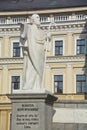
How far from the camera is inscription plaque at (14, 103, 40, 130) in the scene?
31.9 ft

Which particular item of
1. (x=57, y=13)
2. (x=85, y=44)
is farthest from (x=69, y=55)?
(x=57, y=13)

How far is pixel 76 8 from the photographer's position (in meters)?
43.0

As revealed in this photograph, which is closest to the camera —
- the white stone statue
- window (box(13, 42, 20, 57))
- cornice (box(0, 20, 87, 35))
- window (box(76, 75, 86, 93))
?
the white stone statue

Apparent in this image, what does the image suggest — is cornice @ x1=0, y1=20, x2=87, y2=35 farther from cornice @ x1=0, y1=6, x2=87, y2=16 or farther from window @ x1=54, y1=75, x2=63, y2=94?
window @ x1=54, y1=75, x2=63, y2=94

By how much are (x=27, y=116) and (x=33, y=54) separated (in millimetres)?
1496

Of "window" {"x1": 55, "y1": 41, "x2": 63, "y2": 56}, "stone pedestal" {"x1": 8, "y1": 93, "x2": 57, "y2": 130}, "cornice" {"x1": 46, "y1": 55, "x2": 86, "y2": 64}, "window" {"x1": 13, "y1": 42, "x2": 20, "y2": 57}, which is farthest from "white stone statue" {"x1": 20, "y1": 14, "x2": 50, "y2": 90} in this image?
"window" {"x1": 13, "y1": 42, "x2": 20, "y2": 57}

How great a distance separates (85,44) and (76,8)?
12.7ft

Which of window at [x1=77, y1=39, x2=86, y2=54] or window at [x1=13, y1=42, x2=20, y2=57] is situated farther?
window at [x1=13, y1=42, x2=20, y2=57]

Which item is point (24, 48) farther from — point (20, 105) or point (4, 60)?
point (4, 60)

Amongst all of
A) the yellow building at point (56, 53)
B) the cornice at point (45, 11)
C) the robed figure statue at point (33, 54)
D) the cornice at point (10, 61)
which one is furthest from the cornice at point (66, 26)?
the robed figure statue at point (33, 54)

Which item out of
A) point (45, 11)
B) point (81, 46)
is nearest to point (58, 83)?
point (81, 46)

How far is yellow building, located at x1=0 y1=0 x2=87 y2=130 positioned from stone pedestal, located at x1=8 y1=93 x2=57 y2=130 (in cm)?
3040

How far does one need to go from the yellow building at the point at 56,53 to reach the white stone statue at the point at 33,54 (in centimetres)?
3011

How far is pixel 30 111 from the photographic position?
9812mm
